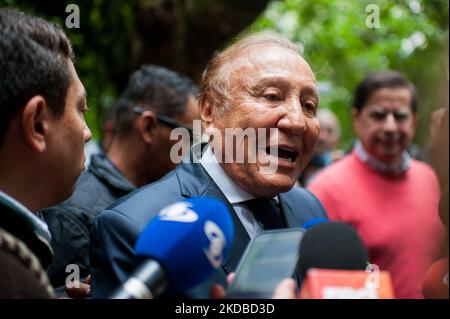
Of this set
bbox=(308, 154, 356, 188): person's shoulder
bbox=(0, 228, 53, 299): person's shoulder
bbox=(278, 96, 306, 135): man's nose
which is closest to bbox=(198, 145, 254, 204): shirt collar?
bbox=(278, 96, 306, 135): man's nose

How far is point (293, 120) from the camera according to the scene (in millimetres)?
2799

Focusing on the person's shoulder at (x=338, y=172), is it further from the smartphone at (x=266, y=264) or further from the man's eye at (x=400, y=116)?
the smartphone at (x=266, y=264)

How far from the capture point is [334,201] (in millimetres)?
4922

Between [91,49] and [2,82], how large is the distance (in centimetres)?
486

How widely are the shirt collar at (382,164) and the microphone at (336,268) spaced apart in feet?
10.2

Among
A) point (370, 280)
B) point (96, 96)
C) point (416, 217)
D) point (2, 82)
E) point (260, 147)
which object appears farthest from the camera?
point (96, 96)

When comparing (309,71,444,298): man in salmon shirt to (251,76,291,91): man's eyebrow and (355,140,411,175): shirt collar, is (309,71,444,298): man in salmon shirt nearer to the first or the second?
(355,140,411,175): shirt collar

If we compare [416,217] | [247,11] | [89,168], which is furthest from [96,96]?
[416,217]

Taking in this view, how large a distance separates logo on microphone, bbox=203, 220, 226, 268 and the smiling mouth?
92 centimetres

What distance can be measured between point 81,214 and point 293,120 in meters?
1.39

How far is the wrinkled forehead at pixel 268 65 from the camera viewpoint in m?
2.85

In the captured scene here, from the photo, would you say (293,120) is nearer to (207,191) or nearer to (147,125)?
(207,191)

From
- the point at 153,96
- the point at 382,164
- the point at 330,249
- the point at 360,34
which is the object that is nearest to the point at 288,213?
the point at 330,249
